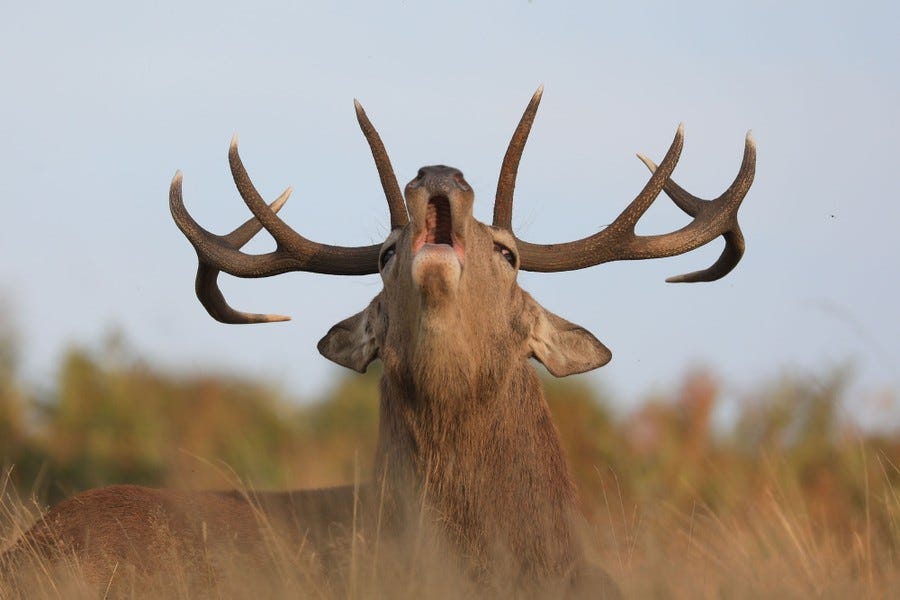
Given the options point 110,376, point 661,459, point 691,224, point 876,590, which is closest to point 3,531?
point 691,224

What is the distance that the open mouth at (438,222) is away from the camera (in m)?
5.70

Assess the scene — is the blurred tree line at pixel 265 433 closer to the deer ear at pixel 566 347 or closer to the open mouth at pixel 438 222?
the deer ear at pixel 566 347

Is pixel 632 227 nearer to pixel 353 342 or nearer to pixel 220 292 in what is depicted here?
pixel 353 342

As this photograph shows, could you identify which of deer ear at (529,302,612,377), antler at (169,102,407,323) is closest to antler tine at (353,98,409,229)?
antler at (169,102,407,323)

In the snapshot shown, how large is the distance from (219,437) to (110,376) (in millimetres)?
1751

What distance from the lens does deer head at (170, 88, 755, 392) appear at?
5672 mm

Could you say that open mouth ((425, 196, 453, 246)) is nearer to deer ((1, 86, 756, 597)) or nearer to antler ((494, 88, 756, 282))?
deer ((1, 86, 756, 597))

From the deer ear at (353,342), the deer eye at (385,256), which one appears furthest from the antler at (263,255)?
the deer eye at (385,256)

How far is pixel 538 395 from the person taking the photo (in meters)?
6.53

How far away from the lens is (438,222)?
228 inches

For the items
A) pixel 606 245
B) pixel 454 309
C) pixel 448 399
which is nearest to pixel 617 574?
pixel 448 399

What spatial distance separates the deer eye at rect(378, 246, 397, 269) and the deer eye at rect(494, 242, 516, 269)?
19.5 inches

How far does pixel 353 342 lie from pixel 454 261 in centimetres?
157

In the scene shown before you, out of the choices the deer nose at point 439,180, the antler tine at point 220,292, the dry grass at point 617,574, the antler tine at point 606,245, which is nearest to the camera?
the dry grass at point 617,574
